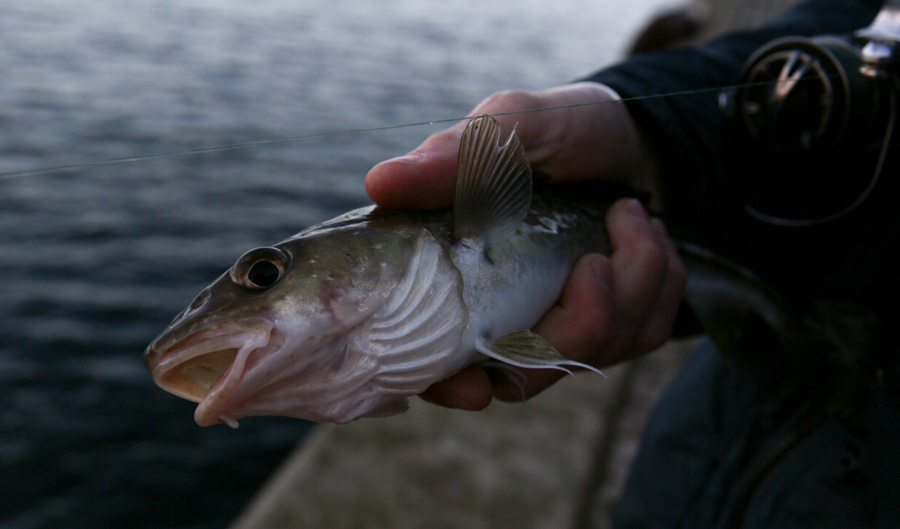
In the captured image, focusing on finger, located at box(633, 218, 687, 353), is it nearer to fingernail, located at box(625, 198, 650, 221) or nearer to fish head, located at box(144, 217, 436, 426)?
fingernail, located at box(625, 198, 650, 221)

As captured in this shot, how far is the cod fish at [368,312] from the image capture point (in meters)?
1.38

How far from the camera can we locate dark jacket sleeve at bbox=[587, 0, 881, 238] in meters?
2.38

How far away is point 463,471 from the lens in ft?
12.4

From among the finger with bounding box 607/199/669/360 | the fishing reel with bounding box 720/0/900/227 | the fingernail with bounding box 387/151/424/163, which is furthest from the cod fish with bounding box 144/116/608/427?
Answer: the fishing reel with bounding box 720/0/900/227

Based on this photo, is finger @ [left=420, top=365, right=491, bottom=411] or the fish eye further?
finger @ [left=420, top=365, right=491, bottom=411]

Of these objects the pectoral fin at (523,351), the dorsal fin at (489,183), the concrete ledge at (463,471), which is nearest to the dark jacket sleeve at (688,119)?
the dorsal fin at (489,183)

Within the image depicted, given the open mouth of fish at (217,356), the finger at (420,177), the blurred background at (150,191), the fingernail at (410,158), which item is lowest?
the blurred background at (150,191)

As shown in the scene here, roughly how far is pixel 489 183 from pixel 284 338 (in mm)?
640

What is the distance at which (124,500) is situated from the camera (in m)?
5.34

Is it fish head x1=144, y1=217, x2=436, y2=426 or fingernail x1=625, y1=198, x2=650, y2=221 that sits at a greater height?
fish head x1=144, y1=217, x2=436, y2=426

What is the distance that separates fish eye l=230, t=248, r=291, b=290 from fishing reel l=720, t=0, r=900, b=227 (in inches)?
65.7

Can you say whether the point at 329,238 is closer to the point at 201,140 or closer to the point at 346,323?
the point at 346,323

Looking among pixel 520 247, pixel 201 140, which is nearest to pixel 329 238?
pixel 520 247

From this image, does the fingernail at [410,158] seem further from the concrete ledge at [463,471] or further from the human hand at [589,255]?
the concrete ledge at [463,471]
